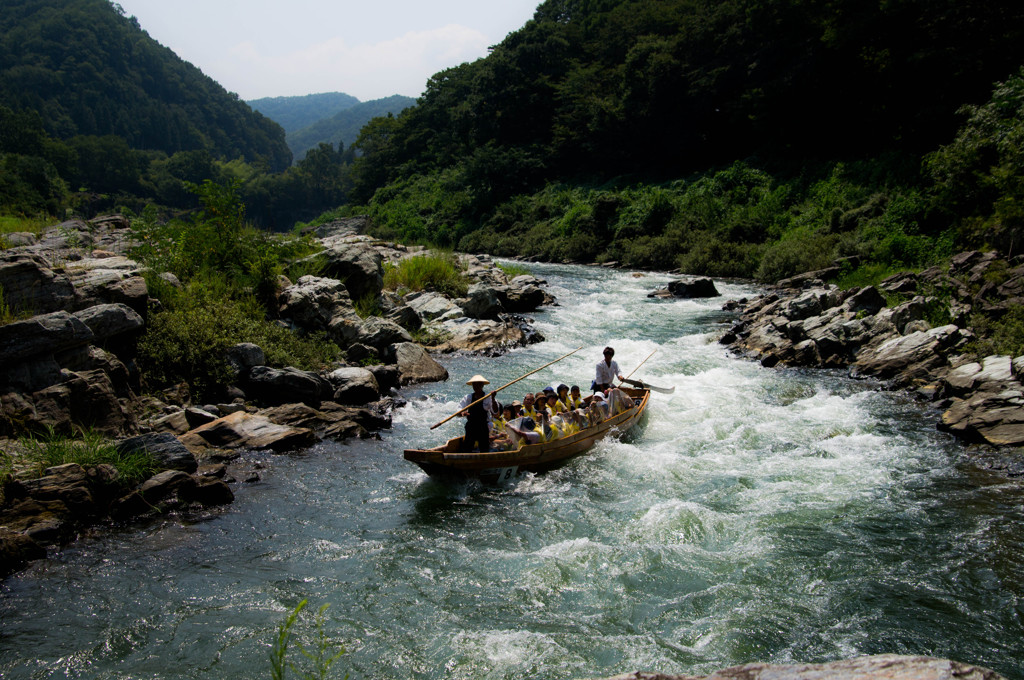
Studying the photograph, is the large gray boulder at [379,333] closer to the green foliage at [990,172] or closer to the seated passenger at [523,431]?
the seated passenger at [523,431]

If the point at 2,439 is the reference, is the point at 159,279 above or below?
above

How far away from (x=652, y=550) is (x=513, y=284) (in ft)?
58.0

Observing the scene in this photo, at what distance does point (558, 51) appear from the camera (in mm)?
54156

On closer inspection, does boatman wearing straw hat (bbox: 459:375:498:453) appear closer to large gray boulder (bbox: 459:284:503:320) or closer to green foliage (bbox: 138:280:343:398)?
green foliage (bbox: 138:280:343:398)

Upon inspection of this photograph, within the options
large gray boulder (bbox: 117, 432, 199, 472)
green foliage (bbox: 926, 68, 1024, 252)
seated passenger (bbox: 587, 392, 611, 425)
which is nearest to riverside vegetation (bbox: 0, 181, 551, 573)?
large gray boulder (bbox: 117, 432, 199, 472)

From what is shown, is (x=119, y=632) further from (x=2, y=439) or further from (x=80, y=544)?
(x=2, y=439)

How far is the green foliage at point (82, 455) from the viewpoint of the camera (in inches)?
283

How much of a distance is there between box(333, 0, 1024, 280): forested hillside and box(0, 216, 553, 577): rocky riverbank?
51.2ft


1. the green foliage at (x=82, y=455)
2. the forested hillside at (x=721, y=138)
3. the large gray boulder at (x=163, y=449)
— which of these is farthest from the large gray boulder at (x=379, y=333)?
the forested hillside at (x=721, y=138)

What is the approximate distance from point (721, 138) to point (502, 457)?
36205 mm

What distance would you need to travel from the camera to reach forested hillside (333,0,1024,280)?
2161 cm

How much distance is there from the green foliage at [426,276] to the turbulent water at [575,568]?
33.9ft

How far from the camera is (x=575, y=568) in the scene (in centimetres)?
647

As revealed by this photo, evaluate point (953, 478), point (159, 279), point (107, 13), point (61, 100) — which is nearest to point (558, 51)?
point (159, 279)
